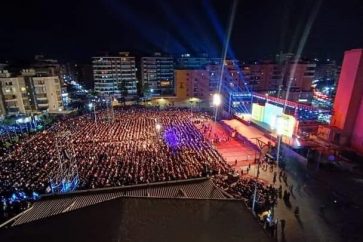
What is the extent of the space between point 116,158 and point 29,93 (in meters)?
30.3

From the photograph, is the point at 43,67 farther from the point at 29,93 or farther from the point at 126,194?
the point at 126,194

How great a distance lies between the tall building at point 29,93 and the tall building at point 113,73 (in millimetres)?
15131

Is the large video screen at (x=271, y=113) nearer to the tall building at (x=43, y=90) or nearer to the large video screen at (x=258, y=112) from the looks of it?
the large video screen at (x=258, y=112)

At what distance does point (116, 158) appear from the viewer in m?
18.4

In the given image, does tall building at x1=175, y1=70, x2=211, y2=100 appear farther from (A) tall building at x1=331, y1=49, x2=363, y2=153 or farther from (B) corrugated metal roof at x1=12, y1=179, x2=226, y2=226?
(B) corrugated metal roof at x1=12, y1=179, x2=226, y2=226

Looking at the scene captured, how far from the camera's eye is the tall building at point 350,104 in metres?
19.3

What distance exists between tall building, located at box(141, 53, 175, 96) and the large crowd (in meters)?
30.4

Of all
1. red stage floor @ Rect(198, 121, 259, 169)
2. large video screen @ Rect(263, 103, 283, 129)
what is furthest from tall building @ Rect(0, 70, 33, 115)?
large video screen @ Rect(263, 103, 283, 129)

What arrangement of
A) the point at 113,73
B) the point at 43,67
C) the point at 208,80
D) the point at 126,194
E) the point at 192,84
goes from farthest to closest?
1. the point at 113,73
2. the point at 208,80
3. the point at 192,84
4. the point at 43,67
5. the point at 126,194

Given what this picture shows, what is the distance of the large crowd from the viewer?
14383mm

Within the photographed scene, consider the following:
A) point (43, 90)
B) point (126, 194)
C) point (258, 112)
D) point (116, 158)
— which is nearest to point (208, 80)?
point (258, 112)

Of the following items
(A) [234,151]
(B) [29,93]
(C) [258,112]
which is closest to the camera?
(A) [234,151]

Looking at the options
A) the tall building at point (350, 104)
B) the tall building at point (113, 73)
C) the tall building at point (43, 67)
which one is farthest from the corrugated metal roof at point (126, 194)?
the tall building at point (113, 73)

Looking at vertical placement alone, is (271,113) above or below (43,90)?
below
